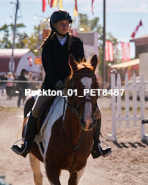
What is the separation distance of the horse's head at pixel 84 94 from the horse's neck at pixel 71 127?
298 mm

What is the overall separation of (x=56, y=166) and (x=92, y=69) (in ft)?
4.51

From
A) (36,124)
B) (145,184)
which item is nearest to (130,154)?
(145,184)

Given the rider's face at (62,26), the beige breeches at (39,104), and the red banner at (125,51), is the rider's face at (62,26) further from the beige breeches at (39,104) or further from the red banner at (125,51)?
the red banner at (125,51)

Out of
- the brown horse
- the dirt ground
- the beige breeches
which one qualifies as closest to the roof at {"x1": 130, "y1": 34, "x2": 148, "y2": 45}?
the dirt ground

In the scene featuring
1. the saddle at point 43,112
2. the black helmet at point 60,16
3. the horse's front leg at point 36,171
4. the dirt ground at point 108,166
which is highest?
the black helmet at point 60,16

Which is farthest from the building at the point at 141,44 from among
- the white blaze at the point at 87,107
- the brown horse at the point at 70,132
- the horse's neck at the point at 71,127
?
the white blaze at the point at 87,107

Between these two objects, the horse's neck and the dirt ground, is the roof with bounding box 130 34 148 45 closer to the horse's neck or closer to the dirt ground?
the dirt ground

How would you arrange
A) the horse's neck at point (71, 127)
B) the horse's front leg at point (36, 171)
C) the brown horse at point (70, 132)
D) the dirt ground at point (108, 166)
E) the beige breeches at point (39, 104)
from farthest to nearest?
1. the dirt ground at point (108, 166)
2. the horse's front leg at point (36, 171)
3. the beige breeches at point (39, 104)
4. the horse's neck at point (71, 127)
5. the brown horse at point (70, 132)

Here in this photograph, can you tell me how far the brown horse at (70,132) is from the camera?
11.1ft

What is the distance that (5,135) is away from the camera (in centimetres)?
1004

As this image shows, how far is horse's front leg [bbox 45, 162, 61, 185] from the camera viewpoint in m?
3.76

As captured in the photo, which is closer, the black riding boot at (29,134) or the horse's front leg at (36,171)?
the black riding boot at (29,134)

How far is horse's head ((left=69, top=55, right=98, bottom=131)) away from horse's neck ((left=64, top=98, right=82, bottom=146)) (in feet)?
0.98

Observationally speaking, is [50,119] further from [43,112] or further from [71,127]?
[71,127]
